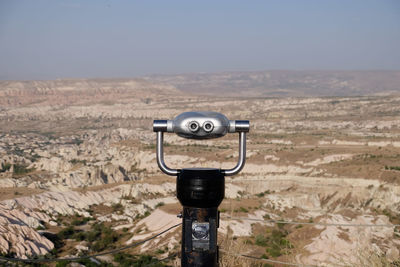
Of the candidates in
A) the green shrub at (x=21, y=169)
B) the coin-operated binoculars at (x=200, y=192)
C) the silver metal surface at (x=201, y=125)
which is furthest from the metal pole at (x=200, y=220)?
the green shrub at (x=21, y=169)

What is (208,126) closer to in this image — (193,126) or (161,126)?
(193,126)

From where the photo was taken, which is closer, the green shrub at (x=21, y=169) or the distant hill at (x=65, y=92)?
the green shrub at (x=21, y=169)

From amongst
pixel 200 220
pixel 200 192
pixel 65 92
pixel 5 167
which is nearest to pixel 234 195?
pixel 200 220

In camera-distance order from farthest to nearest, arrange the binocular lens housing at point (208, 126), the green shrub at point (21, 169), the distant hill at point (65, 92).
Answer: the distant hill at point (65, 92)
the green shrub at point (21, 169)
the binocular lens housing at point (208, 126)

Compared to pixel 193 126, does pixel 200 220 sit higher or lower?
lower

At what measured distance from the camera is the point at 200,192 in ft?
10.0

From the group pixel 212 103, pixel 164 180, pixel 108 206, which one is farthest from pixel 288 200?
pixel 212 103

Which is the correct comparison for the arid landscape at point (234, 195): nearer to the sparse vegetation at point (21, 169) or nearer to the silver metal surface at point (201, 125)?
the sparse vegetation at point (21, 169)

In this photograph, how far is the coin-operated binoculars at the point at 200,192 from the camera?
3.05m

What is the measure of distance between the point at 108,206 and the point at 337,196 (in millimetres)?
13920

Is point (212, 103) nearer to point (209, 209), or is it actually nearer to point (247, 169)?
point (247, 169)

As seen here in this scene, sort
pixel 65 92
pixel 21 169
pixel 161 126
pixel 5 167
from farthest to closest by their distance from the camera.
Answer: pixel 65 92 < pixel 5 167 < pixel 21 169 < pixel 161 126

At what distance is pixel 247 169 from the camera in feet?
117

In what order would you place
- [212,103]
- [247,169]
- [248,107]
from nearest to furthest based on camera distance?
[247,169]
[248,107]
[212,103]
